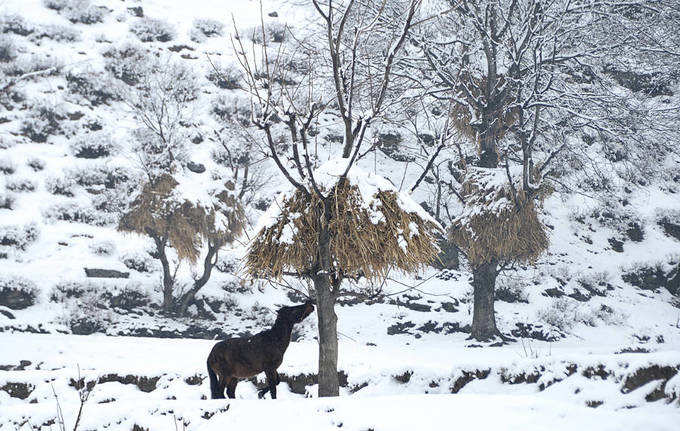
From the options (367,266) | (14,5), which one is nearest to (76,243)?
(367,266)

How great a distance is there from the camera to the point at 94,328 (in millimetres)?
13594

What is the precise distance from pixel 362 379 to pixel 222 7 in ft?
111

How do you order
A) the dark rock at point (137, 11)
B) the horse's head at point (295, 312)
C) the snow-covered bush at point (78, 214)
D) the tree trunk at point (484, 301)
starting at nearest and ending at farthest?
1. the horse's head at point (295, 312)
2. the tree trunk at point (484, 301)
3. the snow-covered bush at point (78, 214)
4. the dark rock at point (137, 11)

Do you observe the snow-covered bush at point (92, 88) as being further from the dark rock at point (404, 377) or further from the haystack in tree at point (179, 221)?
the dark rock at point (404, 377)

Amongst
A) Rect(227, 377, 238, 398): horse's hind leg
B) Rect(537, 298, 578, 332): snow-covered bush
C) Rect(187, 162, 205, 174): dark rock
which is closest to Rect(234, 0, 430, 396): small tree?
Rect(227, 377, 238, 398): horse's hind leg

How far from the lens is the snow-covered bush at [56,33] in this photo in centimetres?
2633

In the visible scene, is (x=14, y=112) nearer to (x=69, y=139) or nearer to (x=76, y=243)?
(x=69, y=139)

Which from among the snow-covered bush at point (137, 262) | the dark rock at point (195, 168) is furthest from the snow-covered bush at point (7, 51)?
the snow-covered bush at point (137, 262)

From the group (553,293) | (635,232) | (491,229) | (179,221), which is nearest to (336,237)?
(491,229)

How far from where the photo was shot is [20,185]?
18922 millimetres

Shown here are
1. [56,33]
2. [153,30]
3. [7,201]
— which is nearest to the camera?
[7,201]

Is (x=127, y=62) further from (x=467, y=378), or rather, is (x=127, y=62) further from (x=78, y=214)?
(x=467, y=378)

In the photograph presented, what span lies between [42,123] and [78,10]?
10836 mm

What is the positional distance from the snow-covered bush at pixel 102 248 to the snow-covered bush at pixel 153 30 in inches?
633
